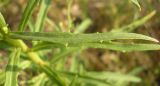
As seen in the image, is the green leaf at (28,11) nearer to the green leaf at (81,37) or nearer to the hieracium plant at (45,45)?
the hieracium plant at (45,45)

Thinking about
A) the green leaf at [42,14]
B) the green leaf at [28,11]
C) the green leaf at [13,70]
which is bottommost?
the green leaf at [13,70]

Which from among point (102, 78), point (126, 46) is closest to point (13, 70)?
point (126, 46)

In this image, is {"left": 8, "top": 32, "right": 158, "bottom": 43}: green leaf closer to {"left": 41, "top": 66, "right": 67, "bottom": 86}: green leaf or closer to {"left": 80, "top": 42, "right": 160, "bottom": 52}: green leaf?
{"left": 80, "top": 42, "right": 160, "bottom": 52}: green leaf

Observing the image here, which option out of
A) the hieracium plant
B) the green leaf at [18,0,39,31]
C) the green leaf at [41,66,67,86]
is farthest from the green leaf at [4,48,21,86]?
the green leaf at [41,66,67,86]

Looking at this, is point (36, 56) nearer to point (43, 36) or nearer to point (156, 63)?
point (43, 36)

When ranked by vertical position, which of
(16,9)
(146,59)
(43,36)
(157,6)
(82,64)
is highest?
(16,9)

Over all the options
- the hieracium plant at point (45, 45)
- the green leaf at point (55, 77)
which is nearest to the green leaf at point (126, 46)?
the hieracium plant at point (45, 45)

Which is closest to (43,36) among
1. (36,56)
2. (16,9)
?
(36,56)

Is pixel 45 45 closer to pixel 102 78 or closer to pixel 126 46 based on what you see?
pixel 126 46
